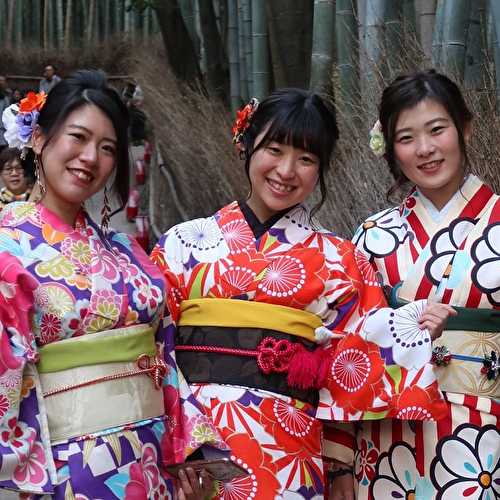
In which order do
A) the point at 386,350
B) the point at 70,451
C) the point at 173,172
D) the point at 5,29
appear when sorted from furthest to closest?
1. the point at 5,29
2. the point at 173,172
3. the point at 386,350
4. the point at 70,451

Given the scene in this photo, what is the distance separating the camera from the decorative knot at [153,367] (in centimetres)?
280

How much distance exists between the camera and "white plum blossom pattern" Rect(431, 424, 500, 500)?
9.55 ft

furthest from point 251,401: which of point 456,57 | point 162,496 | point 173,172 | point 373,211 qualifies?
point 173,172

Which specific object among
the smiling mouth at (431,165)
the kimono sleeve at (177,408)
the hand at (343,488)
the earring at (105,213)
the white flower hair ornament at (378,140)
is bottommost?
the hand at (343,488)

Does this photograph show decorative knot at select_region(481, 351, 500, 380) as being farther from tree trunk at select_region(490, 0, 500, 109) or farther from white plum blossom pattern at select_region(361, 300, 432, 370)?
tree trunk at select_region(490, 0, 500, 109)

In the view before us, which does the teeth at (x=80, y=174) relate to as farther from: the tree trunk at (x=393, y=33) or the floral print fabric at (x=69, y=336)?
the tree trunk at (x=393, y=33)

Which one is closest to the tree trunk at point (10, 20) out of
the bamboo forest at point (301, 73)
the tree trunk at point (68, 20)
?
the tree trunk at point (68, 20)

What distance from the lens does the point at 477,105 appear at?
4629mm

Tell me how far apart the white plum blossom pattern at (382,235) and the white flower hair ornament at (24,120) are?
1.22 meters

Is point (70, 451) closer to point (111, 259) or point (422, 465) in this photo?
point (111, 259)

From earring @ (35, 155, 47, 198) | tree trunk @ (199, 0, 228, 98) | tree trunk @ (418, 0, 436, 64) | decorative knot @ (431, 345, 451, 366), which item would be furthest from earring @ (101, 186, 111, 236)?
tree trunk @ (199, 0, 228, 98)

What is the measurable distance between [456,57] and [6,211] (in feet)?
10.2

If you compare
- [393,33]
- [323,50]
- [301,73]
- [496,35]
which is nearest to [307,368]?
[496,35]

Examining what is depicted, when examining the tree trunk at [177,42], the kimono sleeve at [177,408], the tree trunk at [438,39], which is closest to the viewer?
the kimono sleeve at [177,408]
